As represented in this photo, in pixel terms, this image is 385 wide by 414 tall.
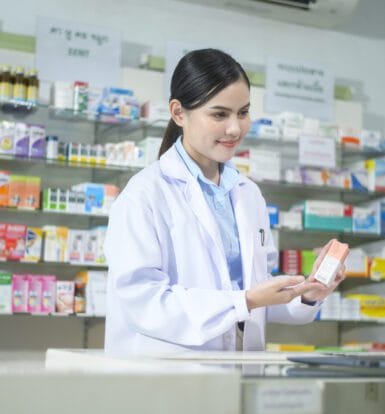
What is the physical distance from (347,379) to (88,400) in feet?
1.39

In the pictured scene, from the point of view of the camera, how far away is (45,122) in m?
5.56

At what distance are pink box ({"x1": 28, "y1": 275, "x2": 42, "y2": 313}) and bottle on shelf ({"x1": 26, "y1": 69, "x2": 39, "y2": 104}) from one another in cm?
119

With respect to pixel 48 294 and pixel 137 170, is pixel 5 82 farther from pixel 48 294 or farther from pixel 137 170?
pixel 48 294

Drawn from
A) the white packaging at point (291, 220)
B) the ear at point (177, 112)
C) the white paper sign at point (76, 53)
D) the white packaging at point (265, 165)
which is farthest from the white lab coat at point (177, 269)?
the white paper sign at point (76, 53)

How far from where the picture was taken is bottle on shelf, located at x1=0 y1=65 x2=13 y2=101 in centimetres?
513

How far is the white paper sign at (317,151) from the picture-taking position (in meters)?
5.92

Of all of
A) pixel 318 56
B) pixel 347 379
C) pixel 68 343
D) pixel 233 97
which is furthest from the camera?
pixel 318 56

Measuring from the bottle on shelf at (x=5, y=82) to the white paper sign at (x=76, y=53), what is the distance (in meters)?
0.44

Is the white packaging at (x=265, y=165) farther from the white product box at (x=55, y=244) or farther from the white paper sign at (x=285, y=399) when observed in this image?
the white paper sign at (x=285, y=399)

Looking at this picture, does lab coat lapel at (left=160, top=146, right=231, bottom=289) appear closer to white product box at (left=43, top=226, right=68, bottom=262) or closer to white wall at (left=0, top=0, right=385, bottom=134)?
white product box at (left=43, top=226, right=68, bottom=262)

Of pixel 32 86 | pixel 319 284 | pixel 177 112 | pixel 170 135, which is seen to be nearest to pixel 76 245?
pixel 32 86

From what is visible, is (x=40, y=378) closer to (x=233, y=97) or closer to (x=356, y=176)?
(x=233, y=97)

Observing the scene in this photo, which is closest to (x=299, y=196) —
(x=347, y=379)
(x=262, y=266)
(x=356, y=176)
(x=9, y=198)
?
(x=356, y=176)

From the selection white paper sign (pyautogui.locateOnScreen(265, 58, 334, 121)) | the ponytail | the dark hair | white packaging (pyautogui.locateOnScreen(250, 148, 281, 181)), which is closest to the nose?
the dark hair
